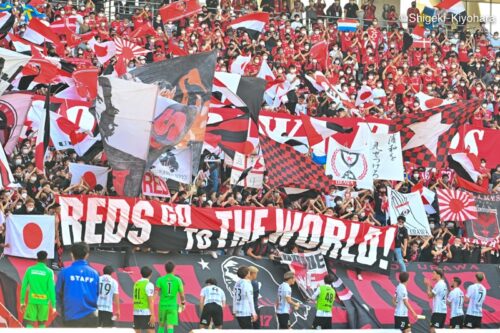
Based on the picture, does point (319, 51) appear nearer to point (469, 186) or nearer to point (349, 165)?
point (469, 186)

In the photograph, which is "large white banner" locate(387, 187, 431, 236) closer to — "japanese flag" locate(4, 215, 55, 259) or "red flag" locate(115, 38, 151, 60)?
"red flag" locate(115, 38, 151, 60)

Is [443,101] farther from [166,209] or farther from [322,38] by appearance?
[166,209]

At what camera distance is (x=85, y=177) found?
26.3m

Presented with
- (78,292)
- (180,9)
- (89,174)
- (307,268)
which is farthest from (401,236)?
(78,292)

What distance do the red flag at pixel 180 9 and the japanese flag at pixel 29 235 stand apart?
13.7 m

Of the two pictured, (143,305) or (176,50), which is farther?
(176,50)

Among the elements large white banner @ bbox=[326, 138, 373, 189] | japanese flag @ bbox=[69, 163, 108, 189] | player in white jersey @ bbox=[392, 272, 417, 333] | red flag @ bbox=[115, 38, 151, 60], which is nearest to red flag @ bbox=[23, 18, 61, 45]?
red flag @ bbox=[115, 38, 151, 60]

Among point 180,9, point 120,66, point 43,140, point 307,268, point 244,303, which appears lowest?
point 244,303

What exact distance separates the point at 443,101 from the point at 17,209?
14.7 m

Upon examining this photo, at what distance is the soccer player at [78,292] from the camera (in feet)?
60.5

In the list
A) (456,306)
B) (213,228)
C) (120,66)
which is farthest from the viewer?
(120,66)

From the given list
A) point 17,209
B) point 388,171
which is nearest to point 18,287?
point 17,209

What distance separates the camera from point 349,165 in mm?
28938

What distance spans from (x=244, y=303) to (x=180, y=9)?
1548 cm
